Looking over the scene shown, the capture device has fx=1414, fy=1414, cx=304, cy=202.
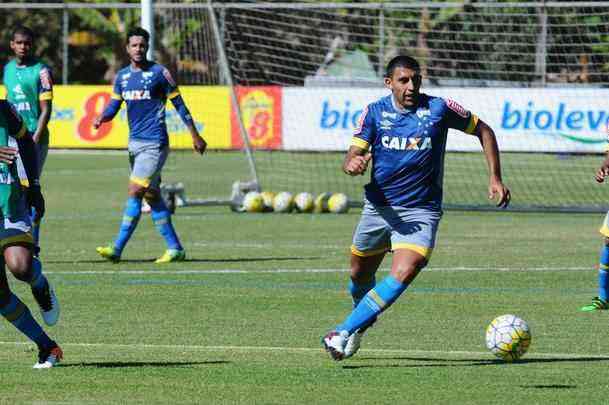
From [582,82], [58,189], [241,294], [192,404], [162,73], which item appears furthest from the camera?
[58,189]

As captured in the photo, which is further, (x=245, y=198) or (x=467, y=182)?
(x=467, y=182)

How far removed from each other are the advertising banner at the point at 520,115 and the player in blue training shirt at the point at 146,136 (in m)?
10.1

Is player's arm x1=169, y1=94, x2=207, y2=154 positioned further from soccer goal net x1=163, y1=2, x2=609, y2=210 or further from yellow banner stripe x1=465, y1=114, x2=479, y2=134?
soccer goal net x1=163, y1=2, x2=609, y2=210

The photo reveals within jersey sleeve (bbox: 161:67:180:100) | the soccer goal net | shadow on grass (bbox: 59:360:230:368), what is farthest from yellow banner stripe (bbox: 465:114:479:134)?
the soccer goal net

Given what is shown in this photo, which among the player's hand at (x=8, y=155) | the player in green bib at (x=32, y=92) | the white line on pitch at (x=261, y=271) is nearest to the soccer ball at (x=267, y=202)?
the white line on pitch at (x=261, y=271)

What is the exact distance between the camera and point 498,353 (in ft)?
31.0

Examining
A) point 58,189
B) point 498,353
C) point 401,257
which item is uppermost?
point 401,257

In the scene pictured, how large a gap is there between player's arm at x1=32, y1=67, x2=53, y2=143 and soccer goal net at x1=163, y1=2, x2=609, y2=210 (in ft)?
26.5

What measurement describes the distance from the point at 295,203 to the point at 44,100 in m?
8.22

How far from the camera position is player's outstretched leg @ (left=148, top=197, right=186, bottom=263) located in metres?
15.6

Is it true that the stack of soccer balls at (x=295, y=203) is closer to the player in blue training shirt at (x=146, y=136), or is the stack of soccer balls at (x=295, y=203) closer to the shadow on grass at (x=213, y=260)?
the shadow on grass at (x=213, y=260)

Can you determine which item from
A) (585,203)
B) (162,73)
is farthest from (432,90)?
(162,73)

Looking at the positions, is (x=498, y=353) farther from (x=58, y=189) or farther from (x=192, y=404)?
(x=58, y=189)

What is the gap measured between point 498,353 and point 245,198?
13465 mm
